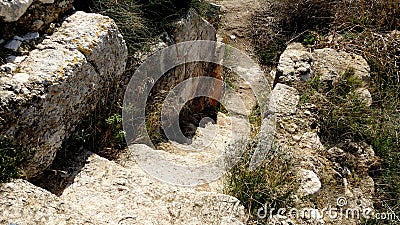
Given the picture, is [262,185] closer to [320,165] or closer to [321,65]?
[320,165]

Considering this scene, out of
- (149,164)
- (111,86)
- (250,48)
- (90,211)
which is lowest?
(90,211)

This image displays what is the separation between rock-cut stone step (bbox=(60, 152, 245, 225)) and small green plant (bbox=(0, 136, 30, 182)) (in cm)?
47

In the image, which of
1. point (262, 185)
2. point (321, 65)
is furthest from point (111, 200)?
point (321, 65)

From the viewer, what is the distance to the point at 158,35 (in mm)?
4605

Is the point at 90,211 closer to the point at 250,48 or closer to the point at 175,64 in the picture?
the point at 175,64

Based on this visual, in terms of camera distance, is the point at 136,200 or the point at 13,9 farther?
the point at 136,200

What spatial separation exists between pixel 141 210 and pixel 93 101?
104 cm

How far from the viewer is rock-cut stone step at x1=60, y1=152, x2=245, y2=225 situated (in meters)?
2.82

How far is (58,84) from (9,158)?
598 mm

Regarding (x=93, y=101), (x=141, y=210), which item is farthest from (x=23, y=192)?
(x=93, y=101)

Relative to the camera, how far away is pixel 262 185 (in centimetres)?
314

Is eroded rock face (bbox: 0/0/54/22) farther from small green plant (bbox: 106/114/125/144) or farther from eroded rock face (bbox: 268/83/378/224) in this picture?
eroded rock face (bbox: 268/83/378/224)

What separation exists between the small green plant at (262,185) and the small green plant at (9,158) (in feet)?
5.07

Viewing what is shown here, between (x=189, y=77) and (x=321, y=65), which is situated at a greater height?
(x=321, y=65)
